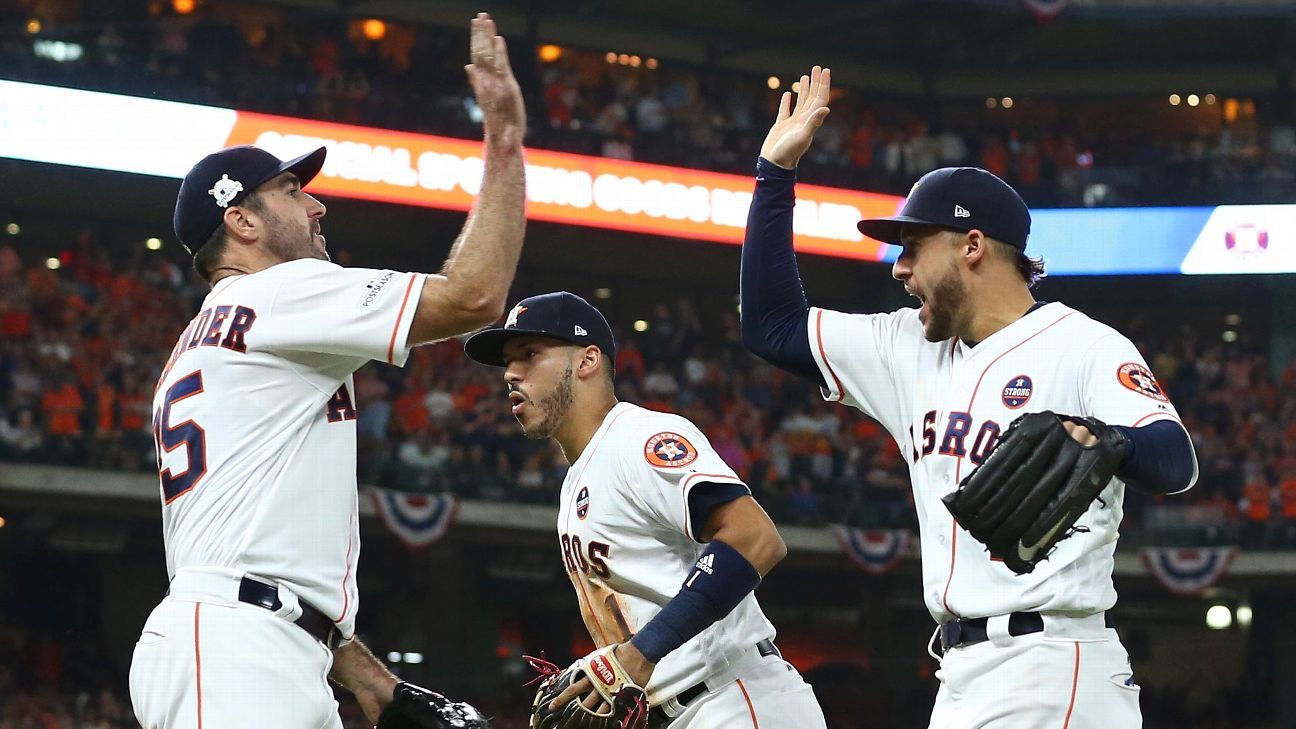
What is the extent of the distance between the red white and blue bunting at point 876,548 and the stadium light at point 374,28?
964cm

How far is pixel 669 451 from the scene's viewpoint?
415 centimetres

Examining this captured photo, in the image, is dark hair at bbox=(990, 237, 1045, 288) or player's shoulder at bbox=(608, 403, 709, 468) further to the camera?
player's shoulder at bbox=(608, 403, 709, 468)

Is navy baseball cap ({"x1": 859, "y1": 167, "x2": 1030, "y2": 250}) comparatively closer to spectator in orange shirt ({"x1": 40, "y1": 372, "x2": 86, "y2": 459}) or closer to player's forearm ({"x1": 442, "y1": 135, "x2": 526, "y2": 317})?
player's forearm ({"x1": 442, "y1": 135, "x2": 526, "y2": 317})

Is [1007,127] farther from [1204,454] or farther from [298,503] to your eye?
[298,503]

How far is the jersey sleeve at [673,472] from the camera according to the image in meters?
4.08

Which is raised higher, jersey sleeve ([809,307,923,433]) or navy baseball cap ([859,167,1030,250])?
navy baseball cap ([859,167,1030,250])

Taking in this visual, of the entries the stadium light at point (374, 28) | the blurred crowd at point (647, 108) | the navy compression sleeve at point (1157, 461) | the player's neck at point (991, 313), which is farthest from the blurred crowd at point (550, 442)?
the navy compression sleeve at point (1157, 461)

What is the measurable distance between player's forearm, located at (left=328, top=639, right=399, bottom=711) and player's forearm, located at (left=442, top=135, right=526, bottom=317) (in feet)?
3.42

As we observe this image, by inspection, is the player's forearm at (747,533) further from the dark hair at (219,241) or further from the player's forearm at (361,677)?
the dark hair at (219,241)

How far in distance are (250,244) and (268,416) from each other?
512mm

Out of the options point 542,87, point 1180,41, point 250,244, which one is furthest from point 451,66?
point 250,244

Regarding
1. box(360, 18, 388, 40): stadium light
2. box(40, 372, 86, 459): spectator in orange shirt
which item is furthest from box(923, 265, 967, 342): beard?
box(360, 18, 388, 40): stadium light

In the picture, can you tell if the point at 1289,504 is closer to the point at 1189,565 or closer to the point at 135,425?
the point at 1189,565

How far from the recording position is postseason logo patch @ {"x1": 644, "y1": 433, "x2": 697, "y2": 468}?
13.5 feet
